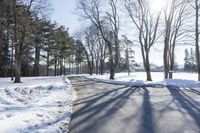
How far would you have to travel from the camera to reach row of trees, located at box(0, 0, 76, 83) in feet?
103

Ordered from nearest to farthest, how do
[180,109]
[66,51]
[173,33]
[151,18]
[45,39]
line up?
[180,109], [151,18], [173,33], [45,39], [66,51]

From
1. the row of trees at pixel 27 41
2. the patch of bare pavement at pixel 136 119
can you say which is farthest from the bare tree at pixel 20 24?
the patch of bare pavement at pixel 136 119

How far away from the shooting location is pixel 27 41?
3722 centimetres

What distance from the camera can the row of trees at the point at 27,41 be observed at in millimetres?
31375

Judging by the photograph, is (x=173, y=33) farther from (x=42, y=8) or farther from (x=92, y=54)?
(x=92, y=54)

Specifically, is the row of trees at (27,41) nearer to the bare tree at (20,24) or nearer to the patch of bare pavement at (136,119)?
the bare tree at (20,24)

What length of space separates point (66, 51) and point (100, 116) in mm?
65041

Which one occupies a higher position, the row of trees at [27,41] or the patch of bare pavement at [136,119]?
the row of trees at [27,41]

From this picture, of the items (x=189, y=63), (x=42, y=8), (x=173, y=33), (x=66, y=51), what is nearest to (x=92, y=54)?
(x=66, y=51)

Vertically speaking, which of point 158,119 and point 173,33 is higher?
point 173,33

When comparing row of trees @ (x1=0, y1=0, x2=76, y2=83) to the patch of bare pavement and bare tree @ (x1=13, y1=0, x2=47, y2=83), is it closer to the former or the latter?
bare tree @ (x1=13, y1=0, x2=47, y2=83)

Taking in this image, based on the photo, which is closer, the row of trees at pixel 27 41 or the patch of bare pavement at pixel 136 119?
the patch of bare pavement at pixel 136 119

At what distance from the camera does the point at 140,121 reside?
8.94 m

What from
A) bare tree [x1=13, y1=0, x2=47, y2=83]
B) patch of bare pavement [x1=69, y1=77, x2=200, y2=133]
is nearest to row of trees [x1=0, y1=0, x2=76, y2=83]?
bare tree [x1=13, y1=0, x2=47, y2=83]
